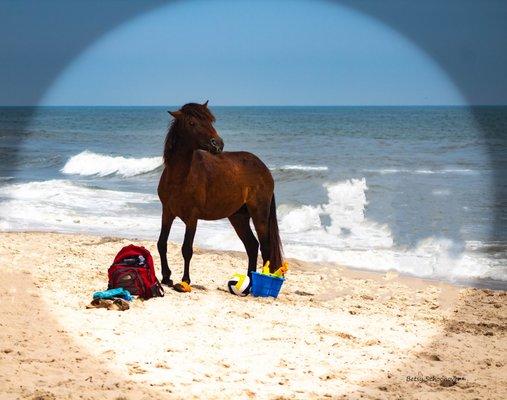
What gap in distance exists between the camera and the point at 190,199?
800cm

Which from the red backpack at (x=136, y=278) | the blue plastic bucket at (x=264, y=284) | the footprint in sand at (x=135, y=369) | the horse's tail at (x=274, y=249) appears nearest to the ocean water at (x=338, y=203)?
the horse's tail at (x=274, y=249)

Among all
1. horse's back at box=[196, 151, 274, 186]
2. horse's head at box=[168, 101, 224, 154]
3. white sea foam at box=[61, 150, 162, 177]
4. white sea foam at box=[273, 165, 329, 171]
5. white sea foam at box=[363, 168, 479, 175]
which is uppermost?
horse's head at box=[168, 101, 224, 154]

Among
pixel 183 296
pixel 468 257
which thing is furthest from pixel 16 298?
pixel 468 257

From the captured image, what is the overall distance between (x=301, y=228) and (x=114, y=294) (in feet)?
26.0

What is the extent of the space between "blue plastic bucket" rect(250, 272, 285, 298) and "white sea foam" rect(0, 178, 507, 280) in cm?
318

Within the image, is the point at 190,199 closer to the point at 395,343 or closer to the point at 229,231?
the point at 395,343

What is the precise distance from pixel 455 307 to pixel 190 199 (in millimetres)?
Result: 3503

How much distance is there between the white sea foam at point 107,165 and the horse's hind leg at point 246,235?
19.5 meters

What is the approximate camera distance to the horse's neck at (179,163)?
792 centimetres

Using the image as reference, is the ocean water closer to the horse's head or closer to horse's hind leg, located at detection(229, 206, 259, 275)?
horse's hind leg, located at detection(229, 206, 259, 275)

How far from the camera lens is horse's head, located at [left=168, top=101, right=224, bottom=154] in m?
7.82

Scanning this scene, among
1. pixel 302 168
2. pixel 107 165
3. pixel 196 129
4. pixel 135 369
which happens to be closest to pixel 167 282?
pixel 196 129

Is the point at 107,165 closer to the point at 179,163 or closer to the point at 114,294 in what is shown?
the point at 179,163

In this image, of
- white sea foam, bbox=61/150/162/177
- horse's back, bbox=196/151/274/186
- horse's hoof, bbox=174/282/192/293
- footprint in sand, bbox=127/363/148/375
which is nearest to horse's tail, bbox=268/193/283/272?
horse's back, bbox=196/151/274/186
